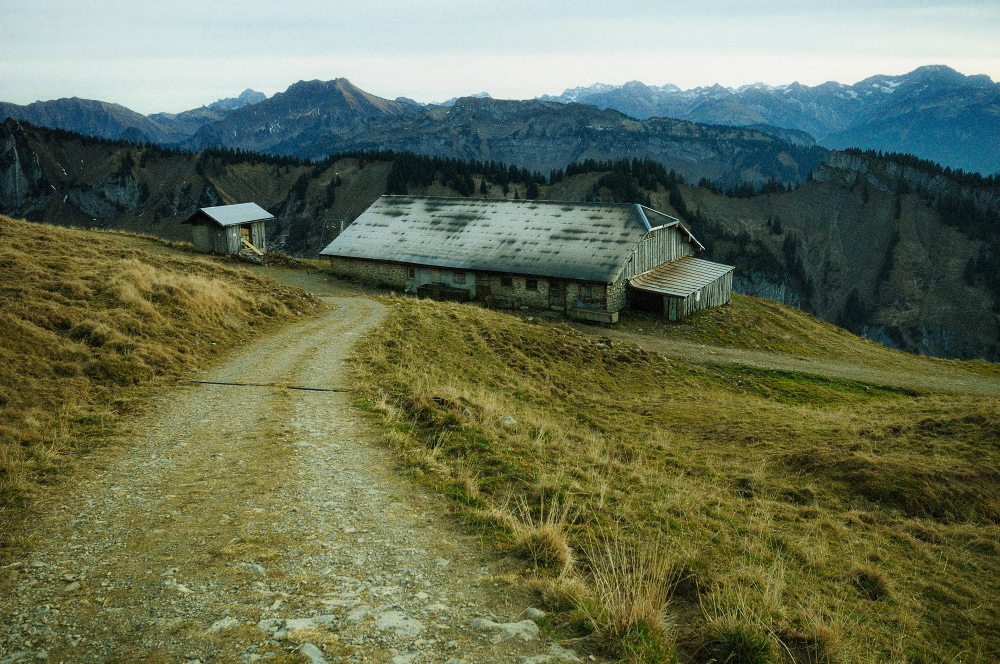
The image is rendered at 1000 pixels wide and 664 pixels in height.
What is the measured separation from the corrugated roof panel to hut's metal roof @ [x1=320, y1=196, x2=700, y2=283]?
9.97m

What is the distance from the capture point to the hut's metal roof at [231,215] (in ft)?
163

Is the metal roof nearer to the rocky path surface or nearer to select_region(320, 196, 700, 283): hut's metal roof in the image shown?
select_region(320, 196, 700, 283): hut's metal roof

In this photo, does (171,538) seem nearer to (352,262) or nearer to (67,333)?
(67,333)

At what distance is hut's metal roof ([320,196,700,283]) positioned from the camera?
130 feet

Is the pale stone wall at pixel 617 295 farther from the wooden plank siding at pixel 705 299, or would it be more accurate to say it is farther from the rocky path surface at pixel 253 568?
the rocky path surface at pixel 253 568

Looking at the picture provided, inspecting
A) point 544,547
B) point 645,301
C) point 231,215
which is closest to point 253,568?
point 544,547

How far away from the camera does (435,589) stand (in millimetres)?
6238

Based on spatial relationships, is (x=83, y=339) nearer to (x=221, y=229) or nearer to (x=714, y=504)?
(x=714, y=504)

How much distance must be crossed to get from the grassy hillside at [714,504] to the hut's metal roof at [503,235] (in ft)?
56.0

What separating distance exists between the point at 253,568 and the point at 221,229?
5048 cm

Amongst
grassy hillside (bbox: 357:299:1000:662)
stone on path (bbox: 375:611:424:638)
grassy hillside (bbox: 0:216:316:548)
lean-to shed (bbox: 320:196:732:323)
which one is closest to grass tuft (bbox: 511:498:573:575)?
grassy hillside (bbox: 357:299:1000:662)

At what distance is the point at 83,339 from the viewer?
1444 centimetres

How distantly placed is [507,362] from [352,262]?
28.2 m

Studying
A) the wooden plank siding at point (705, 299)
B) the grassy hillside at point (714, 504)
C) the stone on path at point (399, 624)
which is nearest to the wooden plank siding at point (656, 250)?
the wooden plank siding at point (705, 299)
